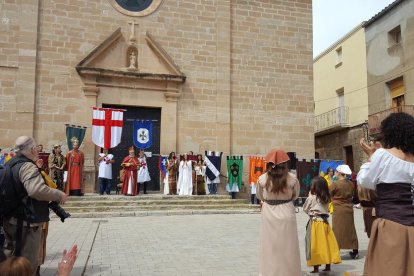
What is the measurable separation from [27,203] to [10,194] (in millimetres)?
192

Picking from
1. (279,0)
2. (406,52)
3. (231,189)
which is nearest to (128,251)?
(231,189)

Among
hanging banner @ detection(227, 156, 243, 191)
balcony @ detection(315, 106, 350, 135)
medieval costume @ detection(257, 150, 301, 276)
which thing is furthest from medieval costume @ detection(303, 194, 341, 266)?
balcony @ detection(315, 106, 350, 135)

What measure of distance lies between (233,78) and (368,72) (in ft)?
33.3

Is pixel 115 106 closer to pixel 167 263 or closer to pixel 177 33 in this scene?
pixel 177 33

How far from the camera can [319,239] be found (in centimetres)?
579

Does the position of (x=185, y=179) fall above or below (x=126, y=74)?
below

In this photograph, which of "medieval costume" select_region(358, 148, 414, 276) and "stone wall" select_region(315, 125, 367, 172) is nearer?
"medieval costume" select_region(358, 148, 414, 276)

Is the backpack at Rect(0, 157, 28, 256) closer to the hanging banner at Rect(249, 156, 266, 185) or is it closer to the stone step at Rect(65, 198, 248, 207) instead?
the stone step at Rect(65, 198, 248, 207)

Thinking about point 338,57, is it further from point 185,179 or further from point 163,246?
point 163,246

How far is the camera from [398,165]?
2.82m

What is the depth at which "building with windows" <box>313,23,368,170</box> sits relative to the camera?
23906 mm

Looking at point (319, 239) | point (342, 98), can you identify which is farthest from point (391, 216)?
point (342, 98)

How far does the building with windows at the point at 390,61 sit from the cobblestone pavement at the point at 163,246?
1210 centimetres

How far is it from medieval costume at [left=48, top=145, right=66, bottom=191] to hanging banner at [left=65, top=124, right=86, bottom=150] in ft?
3.60
